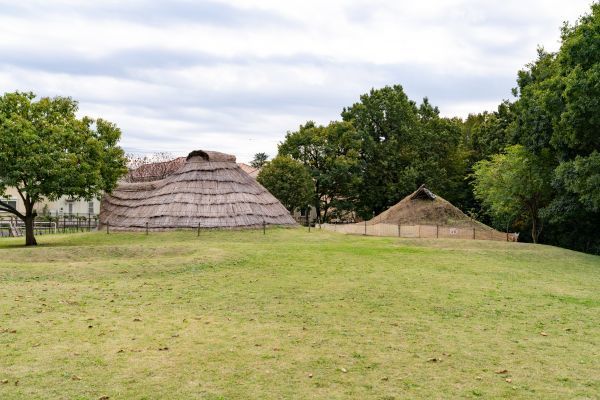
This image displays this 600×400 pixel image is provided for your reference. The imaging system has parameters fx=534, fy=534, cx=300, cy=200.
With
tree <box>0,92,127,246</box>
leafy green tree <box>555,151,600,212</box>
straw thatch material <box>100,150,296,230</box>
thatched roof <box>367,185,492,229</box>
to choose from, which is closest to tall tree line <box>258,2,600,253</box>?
leafy green tree <box>555,151,600,212</box>

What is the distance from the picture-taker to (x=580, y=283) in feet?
54.2

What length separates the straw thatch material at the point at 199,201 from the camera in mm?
34250

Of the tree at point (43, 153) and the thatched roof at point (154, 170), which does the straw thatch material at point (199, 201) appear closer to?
the thatched roof at point (154, 170)

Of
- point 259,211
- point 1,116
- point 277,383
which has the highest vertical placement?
point 1,116

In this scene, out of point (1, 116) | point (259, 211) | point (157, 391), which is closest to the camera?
point (157, 391)

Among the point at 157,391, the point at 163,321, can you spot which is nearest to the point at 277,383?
the point at 157,391

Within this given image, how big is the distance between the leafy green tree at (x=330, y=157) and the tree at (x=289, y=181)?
2406mm

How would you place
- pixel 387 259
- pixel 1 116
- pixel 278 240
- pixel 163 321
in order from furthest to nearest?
pixel 278 240 → pixel 1 116 → pixel 387 259 → pixel 163 321

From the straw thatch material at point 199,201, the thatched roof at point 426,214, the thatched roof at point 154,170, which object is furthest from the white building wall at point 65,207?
the thatched roof at point 426,214

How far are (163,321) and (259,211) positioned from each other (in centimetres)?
2589

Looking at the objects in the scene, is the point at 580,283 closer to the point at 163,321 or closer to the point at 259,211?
the point at 163,321

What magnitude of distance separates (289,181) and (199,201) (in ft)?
35.1

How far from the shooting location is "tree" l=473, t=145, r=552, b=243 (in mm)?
30906

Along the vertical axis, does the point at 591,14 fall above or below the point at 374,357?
above
